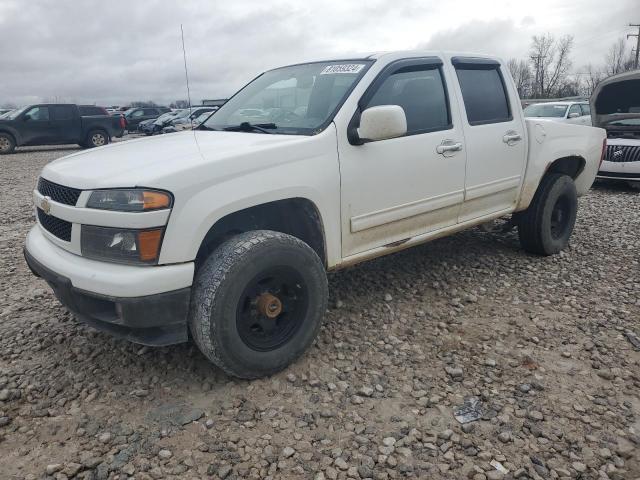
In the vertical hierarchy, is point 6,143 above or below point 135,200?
below

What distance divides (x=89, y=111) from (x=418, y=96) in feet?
57.6

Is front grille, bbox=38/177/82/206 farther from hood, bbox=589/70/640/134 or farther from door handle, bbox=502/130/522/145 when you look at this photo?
hood, bbox=589/70/640/134

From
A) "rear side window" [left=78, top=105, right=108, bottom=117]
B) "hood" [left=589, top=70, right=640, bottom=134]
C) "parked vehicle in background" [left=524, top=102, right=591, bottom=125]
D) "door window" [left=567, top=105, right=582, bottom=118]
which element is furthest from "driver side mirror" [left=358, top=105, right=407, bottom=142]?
"rear side window" [left=78, top=105, right=108, bottom=117]

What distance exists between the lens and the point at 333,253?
10.5 ft

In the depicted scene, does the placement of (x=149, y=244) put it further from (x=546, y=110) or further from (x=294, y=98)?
(x=546, y=110)

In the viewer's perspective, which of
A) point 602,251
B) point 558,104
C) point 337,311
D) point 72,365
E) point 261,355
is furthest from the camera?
point 558,104

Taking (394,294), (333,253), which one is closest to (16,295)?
(333,253)

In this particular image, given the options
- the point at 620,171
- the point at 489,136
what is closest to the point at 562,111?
the point at 620,171

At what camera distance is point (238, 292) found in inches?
104

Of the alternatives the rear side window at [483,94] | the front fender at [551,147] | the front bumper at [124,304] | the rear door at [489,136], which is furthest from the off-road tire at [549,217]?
the front bumper at [124,304]

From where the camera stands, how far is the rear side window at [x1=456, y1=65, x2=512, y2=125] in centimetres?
400

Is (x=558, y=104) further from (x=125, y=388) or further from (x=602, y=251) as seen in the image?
(x=125, y=388)

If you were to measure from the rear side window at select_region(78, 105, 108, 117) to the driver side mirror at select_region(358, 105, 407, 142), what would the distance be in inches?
690

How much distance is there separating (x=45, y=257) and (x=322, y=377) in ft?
5.51
